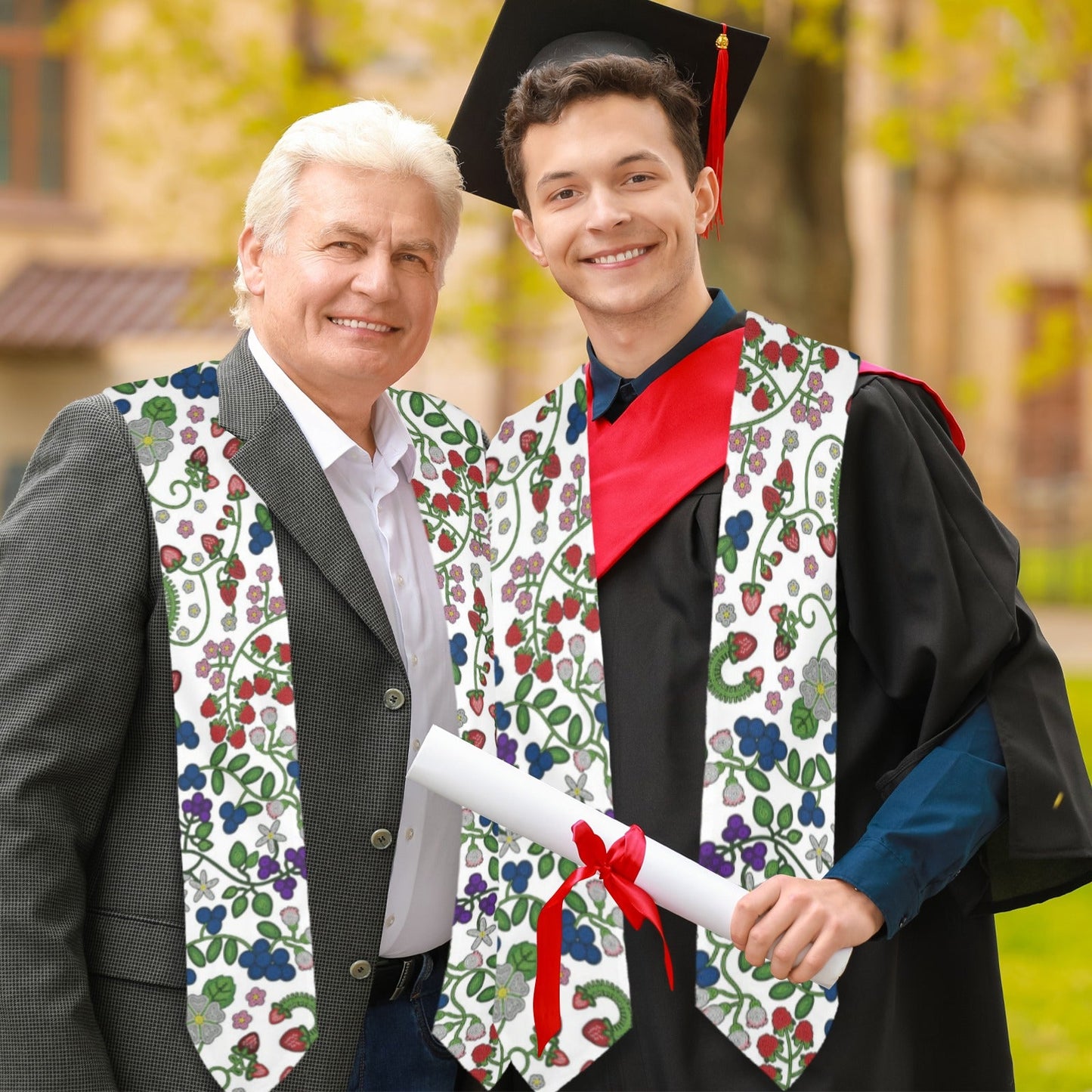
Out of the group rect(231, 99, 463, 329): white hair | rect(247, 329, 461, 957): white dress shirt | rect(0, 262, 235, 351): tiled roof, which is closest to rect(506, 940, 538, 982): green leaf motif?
rect(247, 329, 461, 957): white dress shirt

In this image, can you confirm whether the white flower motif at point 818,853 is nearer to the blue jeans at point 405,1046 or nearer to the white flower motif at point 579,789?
the white flower motif at point 579,789

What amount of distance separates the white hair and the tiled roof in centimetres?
815

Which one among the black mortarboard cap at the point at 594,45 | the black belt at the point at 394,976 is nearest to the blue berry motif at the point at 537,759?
the black belt at the point at 394,976

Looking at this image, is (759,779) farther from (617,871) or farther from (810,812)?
(617,871)

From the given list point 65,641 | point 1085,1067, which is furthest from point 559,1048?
point 1085,1067

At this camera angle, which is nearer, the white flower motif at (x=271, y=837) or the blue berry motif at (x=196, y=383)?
the white flower motif at (x=271, y=837)

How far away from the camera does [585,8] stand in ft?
8.06

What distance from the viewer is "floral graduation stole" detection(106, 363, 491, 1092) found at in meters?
2.09

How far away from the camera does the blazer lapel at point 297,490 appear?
7.24ft

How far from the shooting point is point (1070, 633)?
12.8m

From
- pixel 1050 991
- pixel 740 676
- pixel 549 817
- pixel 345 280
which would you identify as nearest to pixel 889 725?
pixel 740 676

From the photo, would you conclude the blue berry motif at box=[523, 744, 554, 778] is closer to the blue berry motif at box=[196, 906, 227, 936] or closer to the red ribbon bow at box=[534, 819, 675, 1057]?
the red ribbon bow at box=[534, 819, 675, 1057]

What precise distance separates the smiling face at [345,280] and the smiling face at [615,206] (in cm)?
21

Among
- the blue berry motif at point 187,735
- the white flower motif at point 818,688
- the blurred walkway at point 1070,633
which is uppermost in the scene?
the white flower motif at point 818,688
